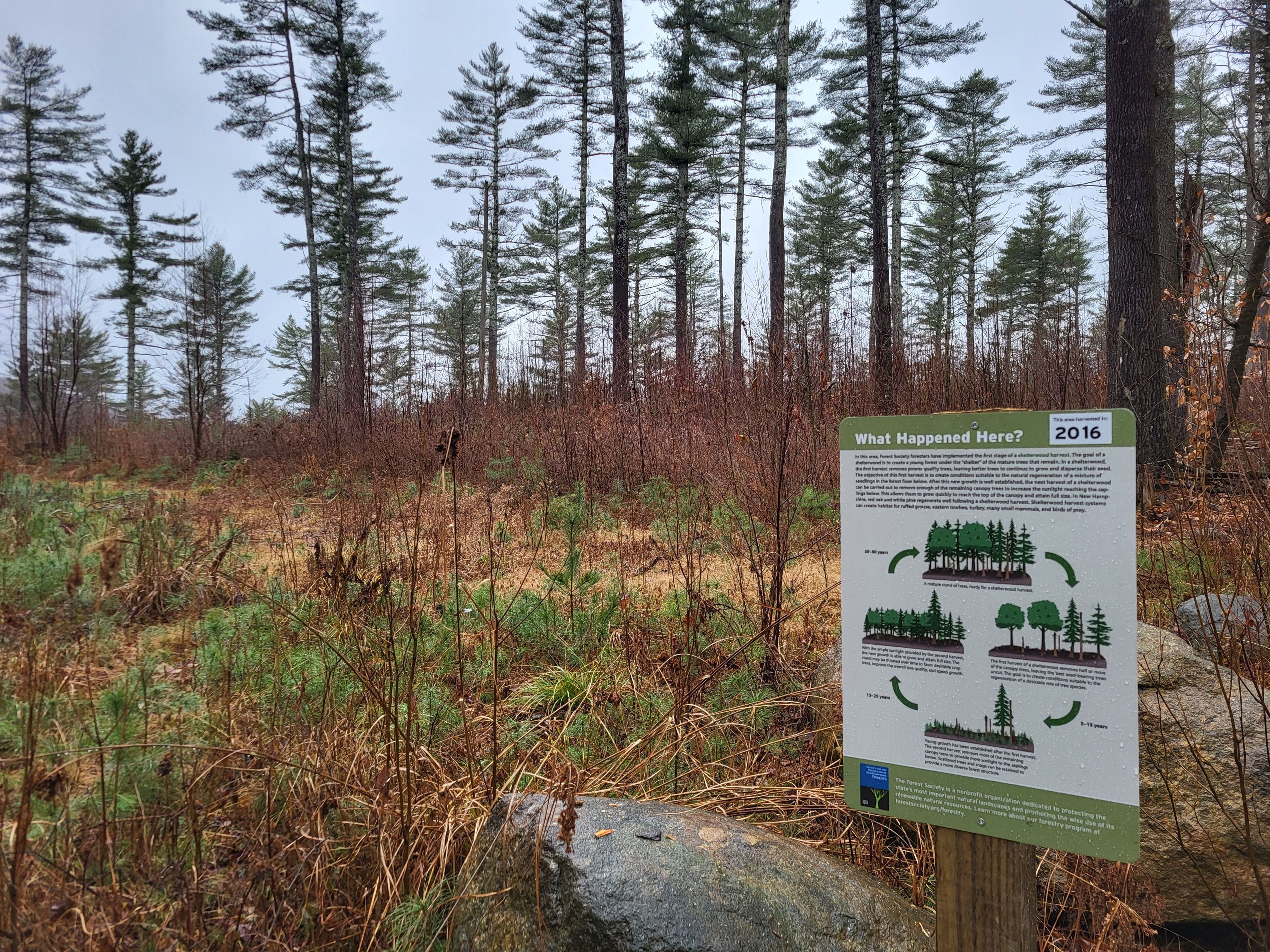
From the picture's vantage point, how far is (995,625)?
127 cm

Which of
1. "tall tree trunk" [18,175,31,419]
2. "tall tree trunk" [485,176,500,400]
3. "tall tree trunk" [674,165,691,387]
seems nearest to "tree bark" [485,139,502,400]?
"tall tree trunk" [485,176,500,400]

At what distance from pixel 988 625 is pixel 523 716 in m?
2.03

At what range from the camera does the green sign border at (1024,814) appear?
1.17 meters

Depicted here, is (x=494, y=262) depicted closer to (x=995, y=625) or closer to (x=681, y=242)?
(x=681, y=242)

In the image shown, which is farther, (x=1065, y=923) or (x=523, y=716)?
(x=523, y=716)

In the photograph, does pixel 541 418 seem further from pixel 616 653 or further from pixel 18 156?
pixel 18 156

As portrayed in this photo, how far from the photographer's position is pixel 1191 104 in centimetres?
1361

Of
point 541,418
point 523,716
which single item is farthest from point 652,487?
point 523,716

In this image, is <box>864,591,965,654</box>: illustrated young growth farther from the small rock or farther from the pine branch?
the pine branch

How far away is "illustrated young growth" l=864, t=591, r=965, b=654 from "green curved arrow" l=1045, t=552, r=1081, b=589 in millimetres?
204

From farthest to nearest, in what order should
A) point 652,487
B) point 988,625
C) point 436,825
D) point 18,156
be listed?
point 18,156
point 652,487
point 436,825
point 988,625

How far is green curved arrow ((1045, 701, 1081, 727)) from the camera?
1191 mm

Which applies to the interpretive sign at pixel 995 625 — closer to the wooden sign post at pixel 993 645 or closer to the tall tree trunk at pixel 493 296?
the wooden sign post at pixel 993 645

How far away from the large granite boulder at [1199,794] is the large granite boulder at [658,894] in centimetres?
109
